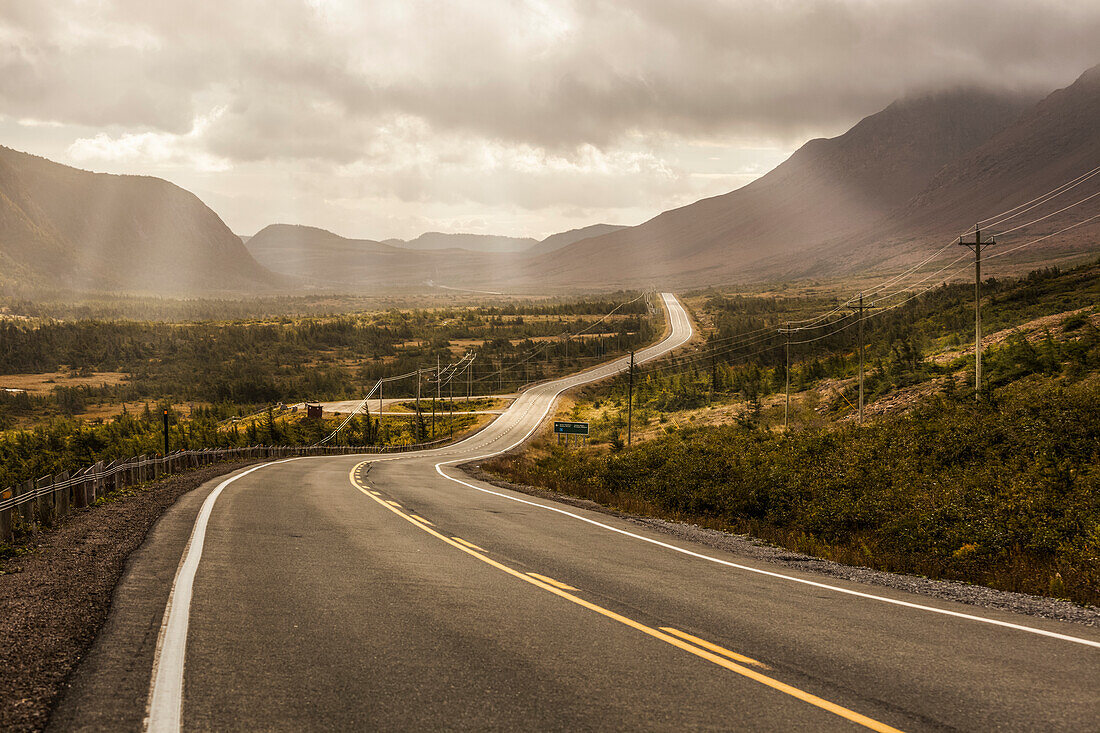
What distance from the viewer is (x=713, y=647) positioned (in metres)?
6.39

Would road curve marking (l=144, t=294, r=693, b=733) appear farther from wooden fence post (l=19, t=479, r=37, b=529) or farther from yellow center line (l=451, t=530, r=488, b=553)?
wooden fence post (l=19, t=479, r=37, b=529)

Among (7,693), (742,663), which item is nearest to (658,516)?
(742,663)

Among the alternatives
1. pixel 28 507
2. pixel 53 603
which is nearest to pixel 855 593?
pixel 53 603

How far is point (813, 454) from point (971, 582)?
9828mm

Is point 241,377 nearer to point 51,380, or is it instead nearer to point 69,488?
point 51,380

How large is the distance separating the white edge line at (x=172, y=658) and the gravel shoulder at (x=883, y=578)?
7948 mm

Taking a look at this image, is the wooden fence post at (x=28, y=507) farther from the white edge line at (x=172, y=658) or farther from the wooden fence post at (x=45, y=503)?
the white edge line at (x=172, y=658)

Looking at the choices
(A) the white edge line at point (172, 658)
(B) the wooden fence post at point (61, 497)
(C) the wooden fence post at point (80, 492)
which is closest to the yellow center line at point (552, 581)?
(A) the white edge line at point (172, 658)

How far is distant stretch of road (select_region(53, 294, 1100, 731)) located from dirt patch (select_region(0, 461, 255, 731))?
209mm

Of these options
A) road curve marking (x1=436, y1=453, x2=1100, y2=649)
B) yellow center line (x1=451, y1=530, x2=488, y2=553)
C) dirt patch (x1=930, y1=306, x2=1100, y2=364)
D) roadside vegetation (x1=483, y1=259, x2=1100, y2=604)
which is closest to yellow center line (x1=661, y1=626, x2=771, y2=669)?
road curve marking (x1=436, y1=453, x2=1100, y2=649)

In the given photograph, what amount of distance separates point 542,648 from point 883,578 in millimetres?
6083

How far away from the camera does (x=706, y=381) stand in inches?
3184

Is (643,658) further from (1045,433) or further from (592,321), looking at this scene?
(592,321)

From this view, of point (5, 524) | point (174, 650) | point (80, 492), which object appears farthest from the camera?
point (80, 492)
